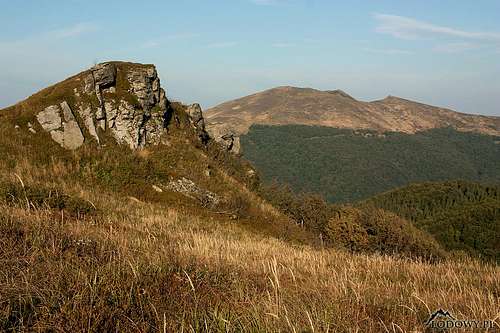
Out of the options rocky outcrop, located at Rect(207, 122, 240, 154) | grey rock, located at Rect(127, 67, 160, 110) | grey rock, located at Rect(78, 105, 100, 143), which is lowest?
rocky outcrop, located at Rect(207, 122, 240, 154)

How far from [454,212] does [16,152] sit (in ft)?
570

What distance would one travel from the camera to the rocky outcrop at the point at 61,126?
770 inches

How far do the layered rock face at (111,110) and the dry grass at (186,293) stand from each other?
1640 cm

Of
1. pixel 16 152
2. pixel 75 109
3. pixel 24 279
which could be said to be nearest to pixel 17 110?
pixel 75 109

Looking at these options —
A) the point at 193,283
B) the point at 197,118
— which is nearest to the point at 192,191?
the point at 197,118

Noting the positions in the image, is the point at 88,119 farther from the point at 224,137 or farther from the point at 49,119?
the point at 224,137

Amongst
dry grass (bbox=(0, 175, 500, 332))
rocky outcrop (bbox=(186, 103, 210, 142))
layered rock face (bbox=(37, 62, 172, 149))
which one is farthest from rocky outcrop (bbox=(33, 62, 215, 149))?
dry grass (bbox=(0, 175, 500, 332))

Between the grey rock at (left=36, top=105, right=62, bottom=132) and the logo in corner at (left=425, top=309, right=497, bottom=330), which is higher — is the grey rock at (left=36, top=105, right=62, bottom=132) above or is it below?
above

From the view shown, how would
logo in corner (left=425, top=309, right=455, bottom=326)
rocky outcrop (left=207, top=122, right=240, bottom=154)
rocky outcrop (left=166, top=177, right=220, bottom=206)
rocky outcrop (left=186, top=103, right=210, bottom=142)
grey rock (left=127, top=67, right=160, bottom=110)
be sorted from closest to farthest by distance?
1. logo in corner (left=425, top=309, right=455, bottom=326)
2. rocky outcrop (left=166, top=177, right=220, bottom=206)
3. grey rock (left=127, top=67, right=160, bottom=110)
4. rocky outcrop (left=186, top=103, right=210, bottom=142)
5. rocky outcrop (left=207, top=122, right=240, bottom=154)

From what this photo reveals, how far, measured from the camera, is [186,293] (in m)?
3.31

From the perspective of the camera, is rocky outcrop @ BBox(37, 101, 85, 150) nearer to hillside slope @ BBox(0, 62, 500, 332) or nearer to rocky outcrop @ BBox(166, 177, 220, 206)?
rocky outcrop @ BBox(166, 177, 220, 206)

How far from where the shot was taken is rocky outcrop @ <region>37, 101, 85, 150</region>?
19.5 m

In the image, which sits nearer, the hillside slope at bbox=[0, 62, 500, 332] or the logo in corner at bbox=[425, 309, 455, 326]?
the hillside slope at bbox=[0, 62, 500, 332]

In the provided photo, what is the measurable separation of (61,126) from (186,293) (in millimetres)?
19235
